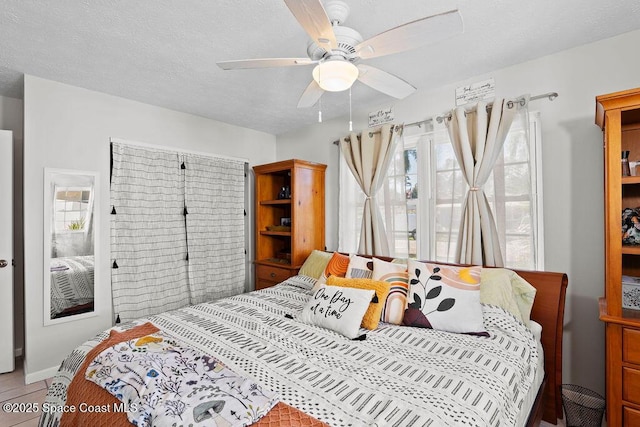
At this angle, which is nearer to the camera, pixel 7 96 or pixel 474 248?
pixel 474 248

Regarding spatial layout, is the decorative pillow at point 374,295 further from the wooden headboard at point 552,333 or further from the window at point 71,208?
the window at point 71,208

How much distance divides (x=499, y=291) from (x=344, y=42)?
5.77 ft

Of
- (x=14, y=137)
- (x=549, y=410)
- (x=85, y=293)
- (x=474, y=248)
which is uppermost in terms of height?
(x=14, y=137)

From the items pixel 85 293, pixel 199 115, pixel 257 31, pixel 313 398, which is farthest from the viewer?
pixel 199 115

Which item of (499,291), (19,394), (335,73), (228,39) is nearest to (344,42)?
(335,73)

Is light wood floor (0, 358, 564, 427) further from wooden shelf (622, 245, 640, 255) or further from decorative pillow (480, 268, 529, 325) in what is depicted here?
wooden shelf (622, 245, 640, 255)

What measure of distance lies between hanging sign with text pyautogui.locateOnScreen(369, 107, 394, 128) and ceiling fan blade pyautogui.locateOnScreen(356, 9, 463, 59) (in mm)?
1563

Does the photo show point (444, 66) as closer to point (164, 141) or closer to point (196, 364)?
point (196, 364)

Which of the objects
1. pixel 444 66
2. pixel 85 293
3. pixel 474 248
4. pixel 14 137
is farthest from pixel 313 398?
pixel 14 137

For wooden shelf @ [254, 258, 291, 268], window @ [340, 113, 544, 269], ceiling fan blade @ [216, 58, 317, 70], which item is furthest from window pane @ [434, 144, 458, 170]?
wooden shelf @ [254, 258, 291, 268]

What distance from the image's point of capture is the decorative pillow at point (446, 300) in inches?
71.7

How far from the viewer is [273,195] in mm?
4098

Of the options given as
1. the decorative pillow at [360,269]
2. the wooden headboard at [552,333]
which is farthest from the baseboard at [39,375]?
the wooden headboard at [552,333]

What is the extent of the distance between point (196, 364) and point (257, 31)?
182 cm
